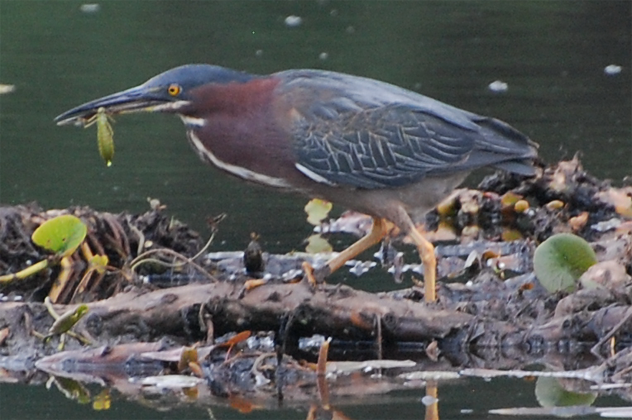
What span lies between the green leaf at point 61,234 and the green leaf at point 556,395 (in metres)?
2.56

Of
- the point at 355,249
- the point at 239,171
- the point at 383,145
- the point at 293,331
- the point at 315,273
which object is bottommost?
the point at 293,331

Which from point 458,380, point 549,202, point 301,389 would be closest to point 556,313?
point 458,380

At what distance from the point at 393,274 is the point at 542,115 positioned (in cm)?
509

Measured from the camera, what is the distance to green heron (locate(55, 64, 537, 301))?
22.0ft

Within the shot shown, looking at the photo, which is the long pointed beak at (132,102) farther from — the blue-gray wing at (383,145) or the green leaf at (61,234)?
the green leaf at (61,234)

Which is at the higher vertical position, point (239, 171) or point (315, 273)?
point (239, 171)

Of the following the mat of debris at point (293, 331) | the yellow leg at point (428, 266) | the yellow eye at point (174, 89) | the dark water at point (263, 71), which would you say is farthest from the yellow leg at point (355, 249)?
the dark water at point (263, 71)

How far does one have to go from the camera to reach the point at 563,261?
6996 mm

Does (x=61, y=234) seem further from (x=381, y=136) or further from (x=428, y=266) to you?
(x=428, y=266)

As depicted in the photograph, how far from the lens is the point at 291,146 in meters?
6.76

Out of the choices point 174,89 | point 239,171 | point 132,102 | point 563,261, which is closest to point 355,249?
point 239,171

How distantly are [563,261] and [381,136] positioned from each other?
981 millimetres

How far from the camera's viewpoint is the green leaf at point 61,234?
740 centimetres

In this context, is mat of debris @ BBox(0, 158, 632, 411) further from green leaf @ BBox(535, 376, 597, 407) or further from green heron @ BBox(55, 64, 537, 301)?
green heron @ BBox(55, 64, 537, 301)
